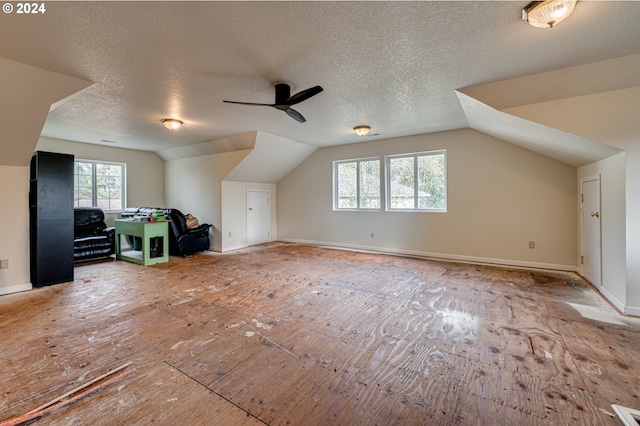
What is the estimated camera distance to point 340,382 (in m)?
1.83

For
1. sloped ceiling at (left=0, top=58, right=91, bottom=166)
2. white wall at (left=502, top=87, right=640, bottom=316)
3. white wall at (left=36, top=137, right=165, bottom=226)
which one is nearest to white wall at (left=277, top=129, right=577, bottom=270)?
white wall at (left=502, top=87, right=640, bottom=316)

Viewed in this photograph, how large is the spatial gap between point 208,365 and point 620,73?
4591mm

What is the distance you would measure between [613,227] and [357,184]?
454 centimetres

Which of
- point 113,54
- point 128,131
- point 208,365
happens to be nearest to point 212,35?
point 113,54

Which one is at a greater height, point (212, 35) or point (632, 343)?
point (212, 35)

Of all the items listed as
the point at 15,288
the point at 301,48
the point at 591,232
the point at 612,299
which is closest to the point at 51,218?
the point at 15,288

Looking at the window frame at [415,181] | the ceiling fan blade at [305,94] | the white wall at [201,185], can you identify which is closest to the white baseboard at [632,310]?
the window frame at [415,181]

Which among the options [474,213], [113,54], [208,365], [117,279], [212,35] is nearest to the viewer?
[208,365]

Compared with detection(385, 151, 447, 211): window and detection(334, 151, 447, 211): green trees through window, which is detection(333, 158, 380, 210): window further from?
detection(385, 151, 447, 211): window

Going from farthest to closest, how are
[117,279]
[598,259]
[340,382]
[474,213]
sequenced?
[474,213] → [117,279] → [598,259] → [340,382]

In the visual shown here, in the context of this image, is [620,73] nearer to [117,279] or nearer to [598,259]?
[598,259]

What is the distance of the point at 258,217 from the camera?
7.47 meters

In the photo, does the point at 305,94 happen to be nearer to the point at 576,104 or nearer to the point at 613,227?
the point at 576,104

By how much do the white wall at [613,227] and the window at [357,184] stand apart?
3824 mm
